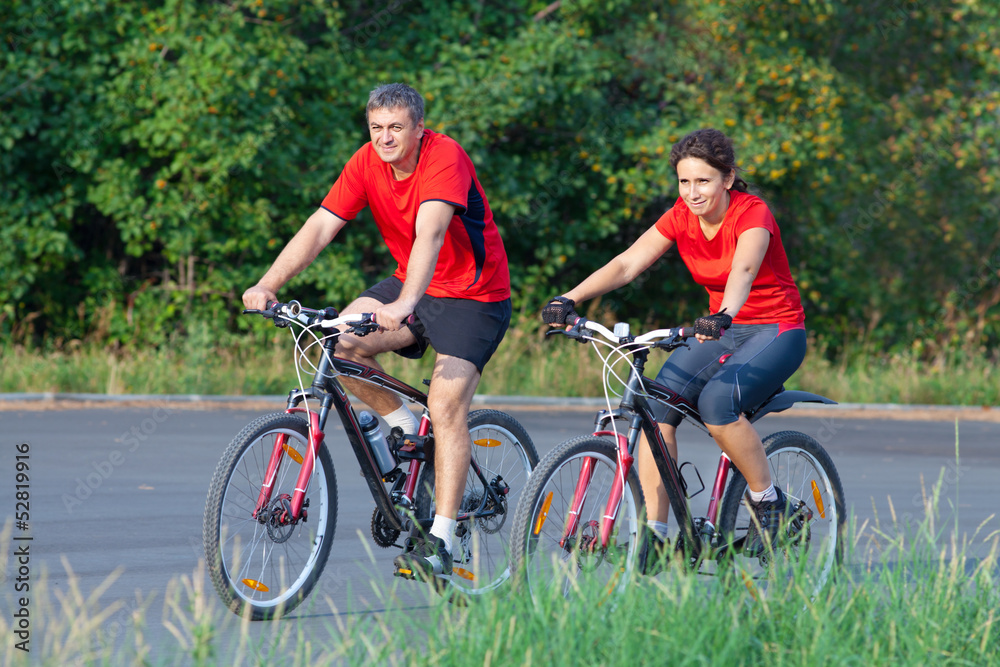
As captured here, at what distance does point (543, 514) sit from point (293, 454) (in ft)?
3.08

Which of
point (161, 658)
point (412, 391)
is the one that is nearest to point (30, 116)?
point (412, 391)

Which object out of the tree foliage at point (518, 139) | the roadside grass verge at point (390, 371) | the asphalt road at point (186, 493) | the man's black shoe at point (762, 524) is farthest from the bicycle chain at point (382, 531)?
the tree foliage at point (518, 139)

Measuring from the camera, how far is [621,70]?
1694 cm

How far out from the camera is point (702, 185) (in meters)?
4.90

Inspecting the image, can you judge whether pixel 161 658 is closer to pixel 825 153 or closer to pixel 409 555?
pixel 409 555

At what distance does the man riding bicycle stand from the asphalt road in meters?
0.54

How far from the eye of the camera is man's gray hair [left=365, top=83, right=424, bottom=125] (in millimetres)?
4754

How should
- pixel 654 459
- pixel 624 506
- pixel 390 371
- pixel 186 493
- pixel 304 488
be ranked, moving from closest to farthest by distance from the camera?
pixel 624 506
pixel 304 488
pixel 654 459
pixel 186 493
pixel 390 371

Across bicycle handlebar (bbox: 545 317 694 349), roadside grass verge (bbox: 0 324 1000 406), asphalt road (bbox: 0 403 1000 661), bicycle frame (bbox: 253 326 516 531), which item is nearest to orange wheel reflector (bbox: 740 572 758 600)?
asphalt road (bbox: 0 403 1000 661)

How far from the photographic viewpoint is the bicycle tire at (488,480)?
16.9 feet

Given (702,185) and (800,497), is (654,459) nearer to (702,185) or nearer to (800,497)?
(800,497)

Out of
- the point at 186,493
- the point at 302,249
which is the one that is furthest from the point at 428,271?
Result: the point at 186,493

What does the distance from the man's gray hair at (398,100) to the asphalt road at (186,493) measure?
1644 mm

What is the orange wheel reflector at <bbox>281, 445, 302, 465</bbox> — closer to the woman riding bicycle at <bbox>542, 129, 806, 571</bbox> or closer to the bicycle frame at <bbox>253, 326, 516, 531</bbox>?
the bicycle frame at <bbox>253, 326, 516, 531</bbox>
